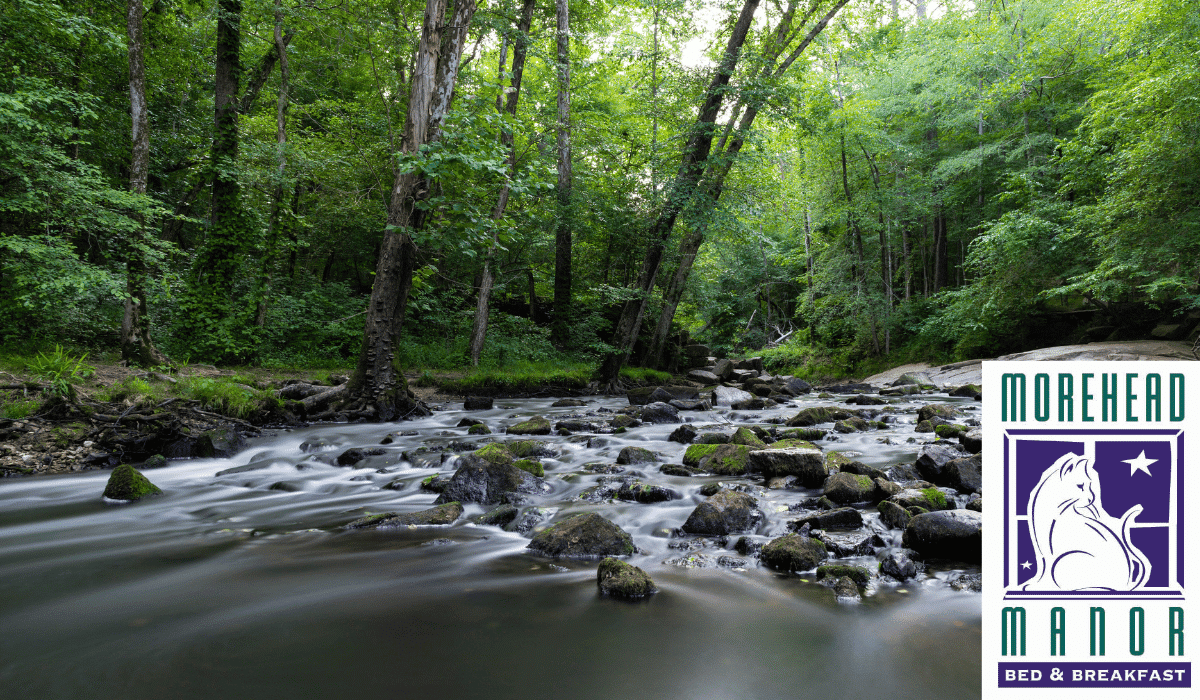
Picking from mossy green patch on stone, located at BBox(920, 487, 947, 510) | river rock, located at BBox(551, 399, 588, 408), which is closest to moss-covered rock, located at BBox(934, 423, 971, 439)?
mossy green patch on stone, located at BBox(920, 487, 947, 510)

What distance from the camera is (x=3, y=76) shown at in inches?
326

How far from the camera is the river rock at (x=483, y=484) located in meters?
5.52

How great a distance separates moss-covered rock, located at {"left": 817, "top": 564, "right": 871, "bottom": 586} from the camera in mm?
3541

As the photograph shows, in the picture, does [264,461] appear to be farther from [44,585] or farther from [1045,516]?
[1045,516]

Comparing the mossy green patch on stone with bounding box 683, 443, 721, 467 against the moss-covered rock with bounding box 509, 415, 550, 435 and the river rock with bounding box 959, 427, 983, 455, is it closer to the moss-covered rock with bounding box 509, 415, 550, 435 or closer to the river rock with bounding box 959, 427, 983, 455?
the moss-covered rock with bounding box 509, 415, 550, 435

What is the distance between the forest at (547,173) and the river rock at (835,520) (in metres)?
5.92

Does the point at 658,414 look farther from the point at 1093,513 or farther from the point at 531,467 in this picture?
the point at 1093,513

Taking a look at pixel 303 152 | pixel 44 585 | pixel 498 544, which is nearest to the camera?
pixel 44 585

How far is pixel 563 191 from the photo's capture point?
52.4ft

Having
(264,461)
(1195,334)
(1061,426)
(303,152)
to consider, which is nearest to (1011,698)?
(1061,426)

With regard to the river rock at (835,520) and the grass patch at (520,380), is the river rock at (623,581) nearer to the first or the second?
the river rock at (835,520)

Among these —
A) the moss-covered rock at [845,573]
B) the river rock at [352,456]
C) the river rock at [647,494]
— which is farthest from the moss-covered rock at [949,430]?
the river rock at [352,456]

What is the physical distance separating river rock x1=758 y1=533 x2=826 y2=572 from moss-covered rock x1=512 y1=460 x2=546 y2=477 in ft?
9.97

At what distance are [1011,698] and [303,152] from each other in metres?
16.1
